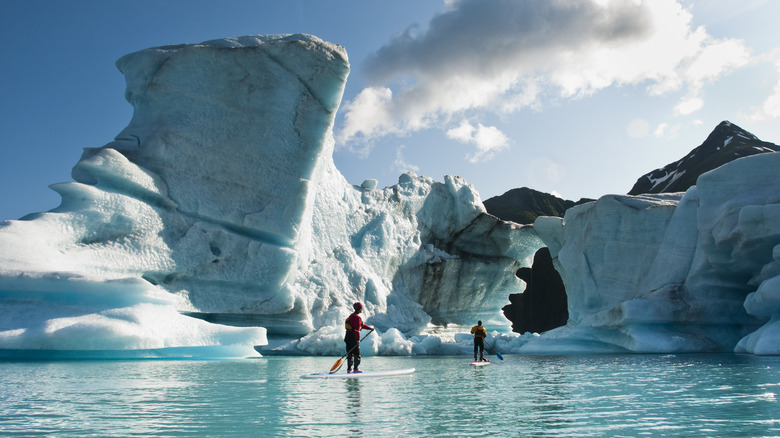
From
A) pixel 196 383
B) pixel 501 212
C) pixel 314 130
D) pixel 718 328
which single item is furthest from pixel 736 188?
pixel 501 212

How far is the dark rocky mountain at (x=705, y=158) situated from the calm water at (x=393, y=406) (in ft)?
144

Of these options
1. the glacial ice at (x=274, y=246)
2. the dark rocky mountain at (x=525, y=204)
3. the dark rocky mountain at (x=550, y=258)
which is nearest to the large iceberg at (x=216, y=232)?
the glacial ice at (x=274, y=246)

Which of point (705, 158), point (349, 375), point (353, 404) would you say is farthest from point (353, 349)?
point (705, 158)

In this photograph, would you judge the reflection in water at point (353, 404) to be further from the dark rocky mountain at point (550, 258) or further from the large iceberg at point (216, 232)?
the dark rocky mountain at point (550, 258)

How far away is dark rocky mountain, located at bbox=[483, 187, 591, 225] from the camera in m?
57.5

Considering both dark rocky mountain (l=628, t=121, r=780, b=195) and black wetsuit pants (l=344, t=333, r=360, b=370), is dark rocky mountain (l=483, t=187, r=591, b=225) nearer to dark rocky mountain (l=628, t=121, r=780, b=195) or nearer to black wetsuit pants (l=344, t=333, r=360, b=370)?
dark rocky mountain (l=628, t=121, r=780, b=195)

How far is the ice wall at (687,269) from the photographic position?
13461mm

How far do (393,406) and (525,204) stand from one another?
57222 millimetres

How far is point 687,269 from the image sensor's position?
1641 cm

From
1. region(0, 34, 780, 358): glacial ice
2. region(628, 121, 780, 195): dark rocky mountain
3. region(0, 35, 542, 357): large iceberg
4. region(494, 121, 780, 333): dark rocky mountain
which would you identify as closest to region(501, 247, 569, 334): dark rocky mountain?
region(494, 121, 780, 333): dark rocky mountain

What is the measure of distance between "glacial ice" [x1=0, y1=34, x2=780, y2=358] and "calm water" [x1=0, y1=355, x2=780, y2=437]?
3547mm

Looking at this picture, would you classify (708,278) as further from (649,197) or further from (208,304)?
(208,304)

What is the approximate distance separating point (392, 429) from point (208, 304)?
35.8 ft

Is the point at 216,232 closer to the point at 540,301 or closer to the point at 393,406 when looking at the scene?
the point at 393,406
